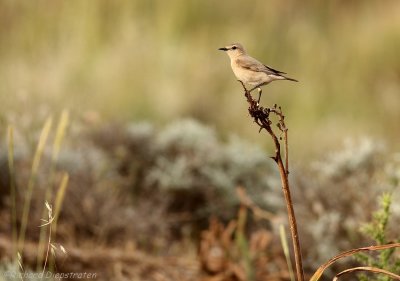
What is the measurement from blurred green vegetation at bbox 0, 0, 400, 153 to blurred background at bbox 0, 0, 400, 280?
21mm

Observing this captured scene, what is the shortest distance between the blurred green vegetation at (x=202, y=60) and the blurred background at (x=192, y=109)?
2 cm

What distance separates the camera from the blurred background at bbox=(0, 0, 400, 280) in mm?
4395

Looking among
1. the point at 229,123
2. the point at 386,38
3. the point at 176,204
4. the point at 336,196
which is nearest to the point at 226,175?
the point at 176,204

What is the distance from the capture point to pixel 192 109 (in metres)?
7.53

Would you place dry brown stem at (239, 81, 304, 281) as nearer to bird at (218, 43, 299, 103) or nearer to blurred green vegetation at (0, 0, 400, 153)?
bird at (218, 43, 299, 103)

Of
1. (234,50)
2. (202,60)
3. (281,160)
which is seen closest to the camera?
(281,160)

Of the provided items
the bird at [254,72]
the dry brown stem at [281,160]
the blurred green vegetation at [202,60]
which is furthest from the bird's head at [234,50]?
the blurred green vegetation at [202,60]

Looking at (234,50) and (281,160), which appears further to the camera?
(234,50)

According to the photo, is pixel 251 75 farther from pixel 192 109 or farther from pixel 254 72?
pixel 192 109

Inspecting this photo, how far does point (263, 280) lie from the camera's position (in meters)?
3.29

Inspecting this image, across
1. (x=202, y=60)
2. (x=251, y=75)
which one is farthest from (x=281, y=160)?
(x=202, y=60)

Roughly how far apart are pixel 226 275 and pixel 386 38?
23.9 ft

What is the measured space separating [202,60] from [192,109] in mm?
1074

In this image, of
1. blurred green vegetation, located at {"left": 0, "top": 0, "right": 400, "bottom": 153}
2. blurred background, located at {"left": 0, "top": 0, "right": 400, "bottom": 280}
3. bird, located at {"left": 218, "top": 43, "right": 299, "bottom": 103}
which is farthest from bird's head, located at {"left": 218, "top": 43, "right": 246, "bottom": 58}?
blurred green vegetation, located at {"left": 0, "top": 0, "right": 400, "bottom": 153}
